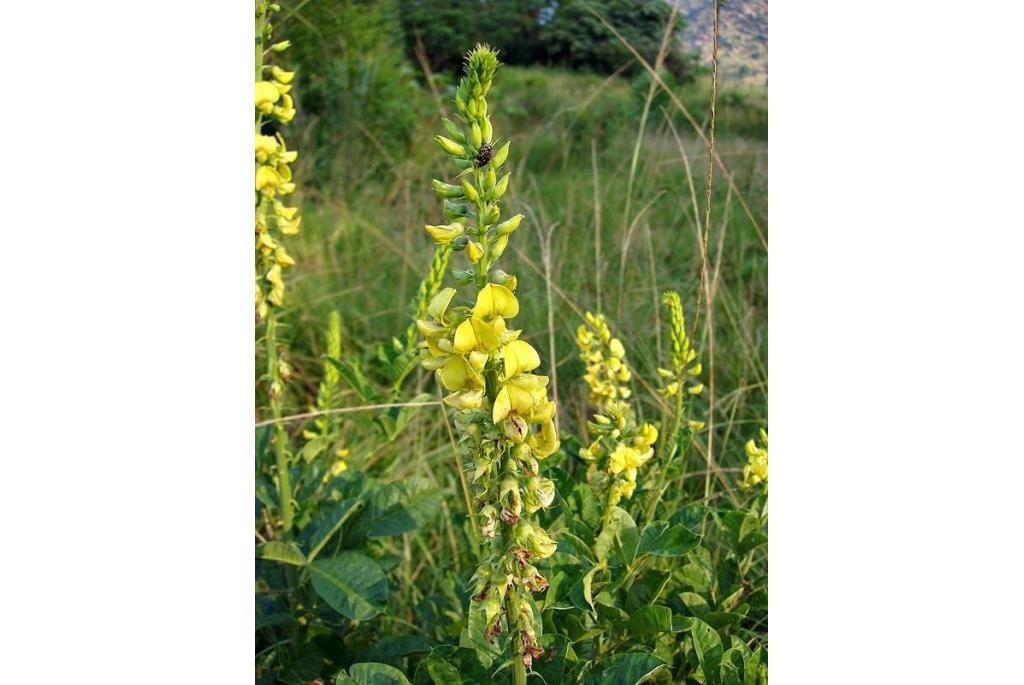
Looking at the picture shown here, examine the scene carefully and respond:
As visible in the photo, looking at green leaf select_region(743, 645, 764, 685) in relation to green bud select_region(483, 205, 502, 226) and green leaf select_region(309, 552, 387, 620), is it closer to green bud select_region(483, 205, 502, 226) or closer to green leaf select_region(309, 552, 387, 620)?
green leaf select_region(309, 552, 387, 620)

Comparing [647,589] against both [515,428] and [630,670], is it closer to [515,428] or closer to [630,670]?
[630,670]

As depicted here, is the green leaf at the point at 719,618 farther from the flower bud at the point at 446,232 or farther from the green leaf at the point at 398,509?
the flower bud at the point at 446,232

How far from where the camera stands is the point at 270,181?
159 centimetres

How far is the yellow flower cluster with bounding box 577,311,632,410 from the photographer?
180 centimetres

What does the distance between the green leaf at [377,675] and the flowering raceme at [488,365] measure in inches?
9.2

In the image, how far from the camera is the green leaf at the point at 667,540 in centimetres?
141

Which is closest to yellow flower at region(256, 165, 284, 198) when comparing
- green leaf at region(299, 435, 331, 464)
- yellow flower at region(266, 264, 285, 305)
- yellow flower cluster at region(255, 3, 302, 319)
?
yellow flower cluster at region(255, 3, 302, 319)

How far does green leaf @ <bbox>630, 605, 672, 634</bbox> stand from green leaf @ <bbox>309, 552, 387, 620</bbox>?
0.39 metres

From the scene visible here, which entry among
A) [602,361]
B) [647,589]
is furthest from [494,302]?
[602,361]

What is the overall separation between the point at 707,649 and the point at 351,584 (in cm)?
56

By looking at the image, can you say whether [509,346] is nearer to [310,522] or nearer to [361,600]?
[361,600]

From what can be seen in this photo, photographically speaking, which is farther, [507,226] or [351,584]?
[351,584]

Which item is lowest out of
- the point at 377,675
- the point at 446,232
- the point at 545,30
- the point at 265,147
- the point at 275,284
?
the point at 377,675
